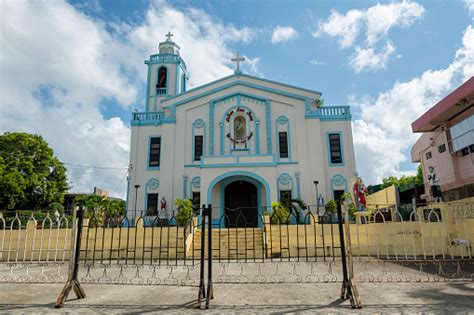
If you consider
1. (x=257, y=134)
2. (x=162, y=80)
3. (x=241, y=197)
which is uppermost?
(x=162, y=80)

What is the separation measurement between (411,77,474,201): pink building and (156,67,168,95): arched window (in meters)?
15.2

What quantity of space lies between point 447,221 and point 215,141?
11778 millimetres

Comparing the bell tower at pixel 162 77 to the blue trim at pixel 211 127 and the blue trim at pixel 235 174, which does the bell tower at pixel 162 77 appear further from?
the blue trim at pixel 235 174

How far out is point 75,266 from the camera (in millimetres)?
4656

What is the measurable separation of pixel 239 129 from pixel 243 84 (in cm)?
279

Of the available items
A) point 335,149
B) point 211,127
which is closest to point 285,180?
point 335,149

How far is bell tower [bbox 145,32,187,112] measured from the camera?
2073cm

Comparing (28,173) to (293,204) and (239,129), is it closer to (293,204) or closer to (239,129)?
(239,129)

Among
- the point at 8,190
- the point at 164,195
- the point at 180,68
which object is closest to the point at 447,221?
the point at 164,195

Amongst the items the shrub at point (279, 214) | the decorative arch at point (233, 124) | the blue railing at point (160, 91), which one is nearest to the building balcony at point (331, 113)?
the decorative arch at point (233, 124)

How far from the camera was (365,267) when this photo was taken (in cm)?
731

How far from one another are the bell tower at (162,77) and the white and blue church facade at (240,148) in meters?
1.96

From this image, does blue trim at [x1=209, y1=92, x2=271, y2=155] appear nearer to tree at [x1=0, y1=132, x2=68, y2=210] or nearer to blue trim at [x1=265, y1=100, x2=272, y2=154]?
blue trim at [x1=265, y1=100, x2=272, y2=154]

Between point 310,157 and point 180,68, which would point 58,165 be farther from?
point 310,157
